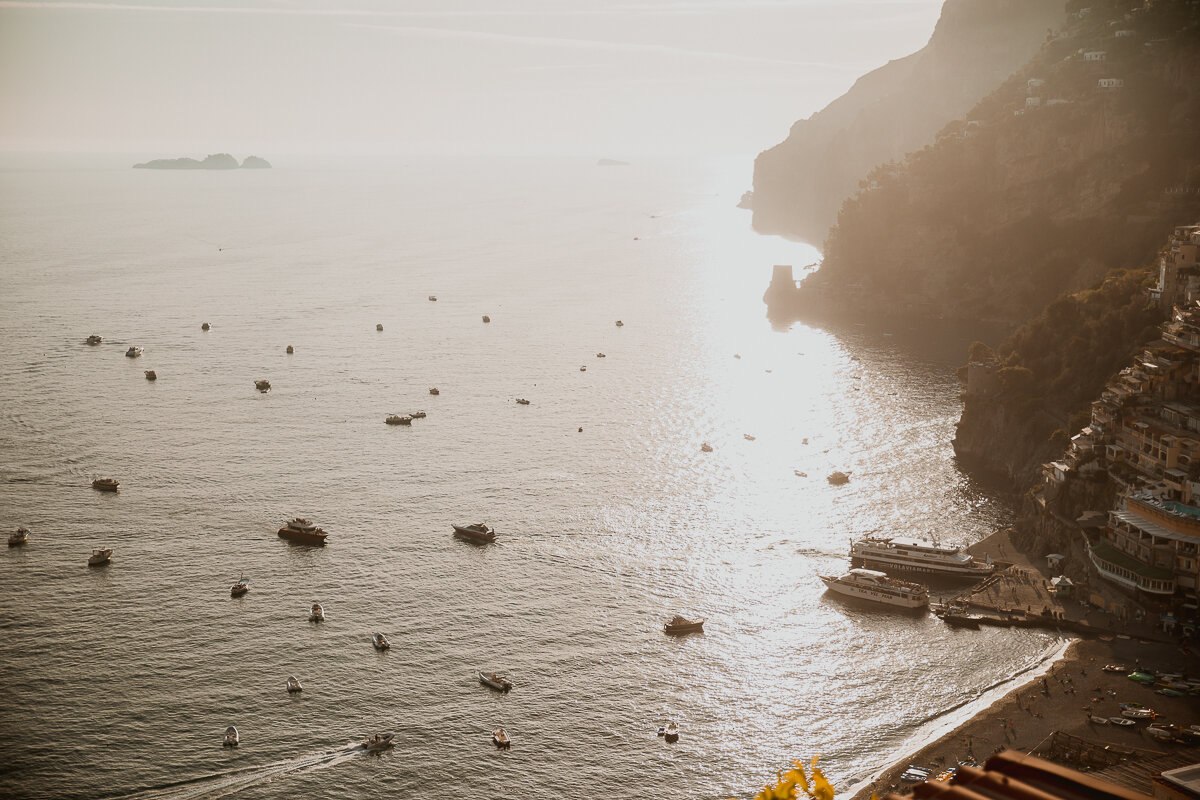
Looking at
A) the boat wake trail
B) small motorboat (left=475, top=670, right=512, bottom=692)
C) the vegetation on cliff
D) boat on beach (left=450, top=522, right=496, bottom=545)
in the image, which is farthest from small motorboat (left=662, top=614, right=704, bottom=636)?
the vegetation on cliff

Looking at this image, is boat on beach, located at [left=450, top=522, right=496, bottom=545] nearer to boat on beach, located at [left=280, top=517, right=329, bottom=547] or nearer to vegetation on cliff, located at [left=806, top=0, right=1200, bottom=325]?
boat on beach, located at [left=280, top=517, right=329, bottom=547]

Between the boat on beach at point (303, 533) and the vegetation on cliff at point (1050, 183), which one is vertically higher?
the vegetation on cliff at point (1050, 183)


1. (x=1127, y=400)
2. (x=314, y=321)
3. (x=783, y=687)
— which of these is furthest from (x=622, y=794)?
(x=314, y=321)

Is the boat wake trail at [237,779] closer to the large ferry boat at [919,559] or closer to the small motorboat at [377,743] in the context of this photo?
the small motorboat at [377,743]

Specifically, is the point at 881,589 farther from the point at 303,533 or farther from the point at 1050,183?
the point at 1050,183

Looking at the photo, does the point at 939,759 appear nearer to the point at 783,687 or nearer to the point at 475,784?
the point at 783,687

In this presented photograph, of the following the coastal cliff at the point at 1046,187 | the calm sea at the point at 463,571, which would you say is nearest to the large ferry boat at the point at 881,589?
the calm sea at the point at 463,571
